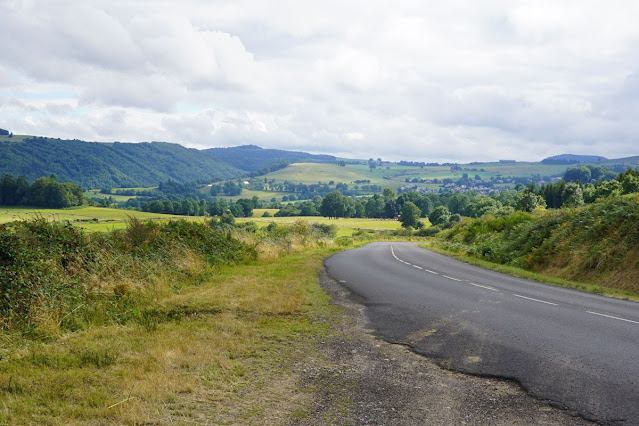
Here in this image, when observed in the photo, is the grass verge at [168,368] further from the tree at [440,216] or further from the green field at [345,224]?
the tree at [440,216]

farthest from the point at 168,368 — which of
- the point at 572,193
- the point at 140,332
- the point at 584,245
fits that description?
the point at 572,193

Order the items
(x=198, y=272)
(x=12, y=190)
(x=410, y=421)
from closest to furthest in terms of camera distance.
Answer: (x=410, y=421)
(x=198, y=272)
(x=12, y=190)

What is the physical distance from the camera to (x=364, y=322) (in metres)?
9.84

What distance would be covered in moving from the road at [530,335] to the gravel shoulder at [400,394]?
338 millimetres

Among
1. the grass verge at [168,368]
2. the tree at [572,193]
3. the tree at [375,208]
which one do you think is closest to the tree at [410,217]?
the tree at [375,208]

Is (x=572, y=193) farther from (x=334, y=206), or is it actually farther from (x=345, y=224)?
(x=334, y=206)

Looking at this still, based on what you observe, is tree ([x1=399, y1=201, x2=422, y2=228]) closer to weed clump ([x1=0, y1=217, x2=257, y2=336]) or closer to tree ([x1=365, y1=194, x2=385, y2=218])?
tree ([x1=365, y1=194, x2=385, y2=218])

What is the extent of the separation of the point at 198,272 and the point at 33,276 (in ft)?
19.5

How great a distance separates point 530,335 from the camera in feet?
27.5

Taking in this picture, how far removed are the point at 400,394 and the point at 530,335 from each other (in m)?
3.98

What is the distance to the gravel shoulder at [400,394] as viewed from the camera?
16.1 feet

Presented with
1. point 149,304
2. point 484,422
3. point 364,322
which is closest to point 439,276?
point 364,322

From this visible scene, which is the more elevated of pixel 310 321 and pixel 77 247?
pixel 77 247

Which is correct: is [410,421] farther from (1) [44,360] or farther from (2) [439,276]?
(2) [439,276]
